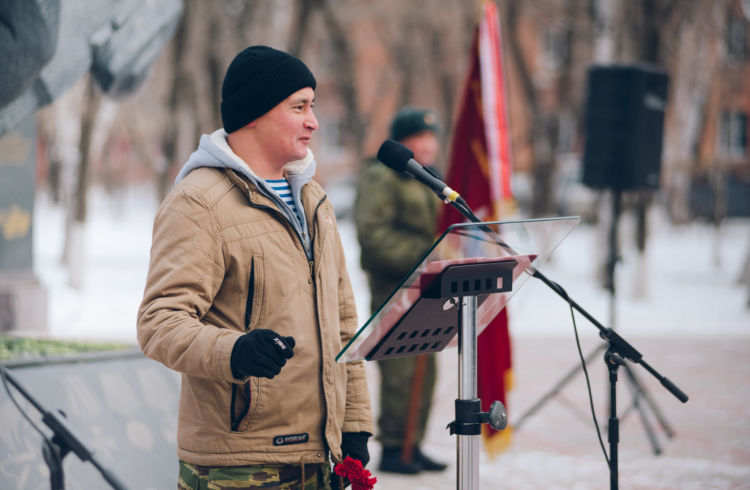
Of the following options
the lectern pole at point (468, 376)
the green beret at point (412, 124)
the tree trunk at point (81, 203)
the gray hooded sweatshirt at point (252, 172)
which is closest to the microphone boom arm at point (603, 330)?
the lectern pole at point (468, 376)

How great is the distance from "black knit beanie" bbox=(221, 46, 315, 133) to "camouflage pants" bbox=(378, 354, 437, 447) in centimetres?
342

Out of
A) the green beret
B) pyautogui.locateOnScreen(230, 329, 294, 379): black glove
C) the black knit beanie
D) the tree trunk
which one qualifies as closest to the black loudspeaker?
the green beret

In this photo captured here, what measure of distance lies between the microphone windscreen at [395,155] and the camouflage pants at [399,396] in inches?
126

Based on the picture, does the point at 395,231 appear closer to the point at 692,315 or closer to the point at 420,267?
the point at 420,267

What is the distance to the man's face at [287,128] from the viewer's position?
2635 millimetres

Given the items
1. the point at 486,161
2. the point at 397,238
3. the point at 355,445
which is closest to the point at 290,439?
the point at 355,445

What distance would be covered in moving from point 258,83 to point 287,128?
151 mm

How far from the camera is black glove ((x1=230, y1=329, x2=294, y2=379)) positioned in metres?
2.21

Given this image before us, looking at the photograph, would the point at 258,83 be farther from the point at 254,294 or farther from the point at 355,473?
the point at 355,473

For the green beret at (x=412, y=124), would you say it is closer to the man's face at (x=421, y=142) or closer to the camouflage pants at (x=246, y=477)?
the man's face at (x=421, y=142)

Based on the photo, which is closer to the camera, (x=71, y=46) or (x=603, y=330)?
(x=603, y=330)

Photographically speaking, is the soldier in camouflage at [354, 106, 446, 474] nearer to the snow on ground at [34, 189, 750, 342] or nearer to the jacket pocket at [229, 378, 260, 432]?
the snow on ground at [34, 189, 750, 342]

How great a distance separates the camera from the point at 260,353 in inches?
86.8

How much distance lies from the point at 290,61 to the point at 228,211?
0.48 metres
